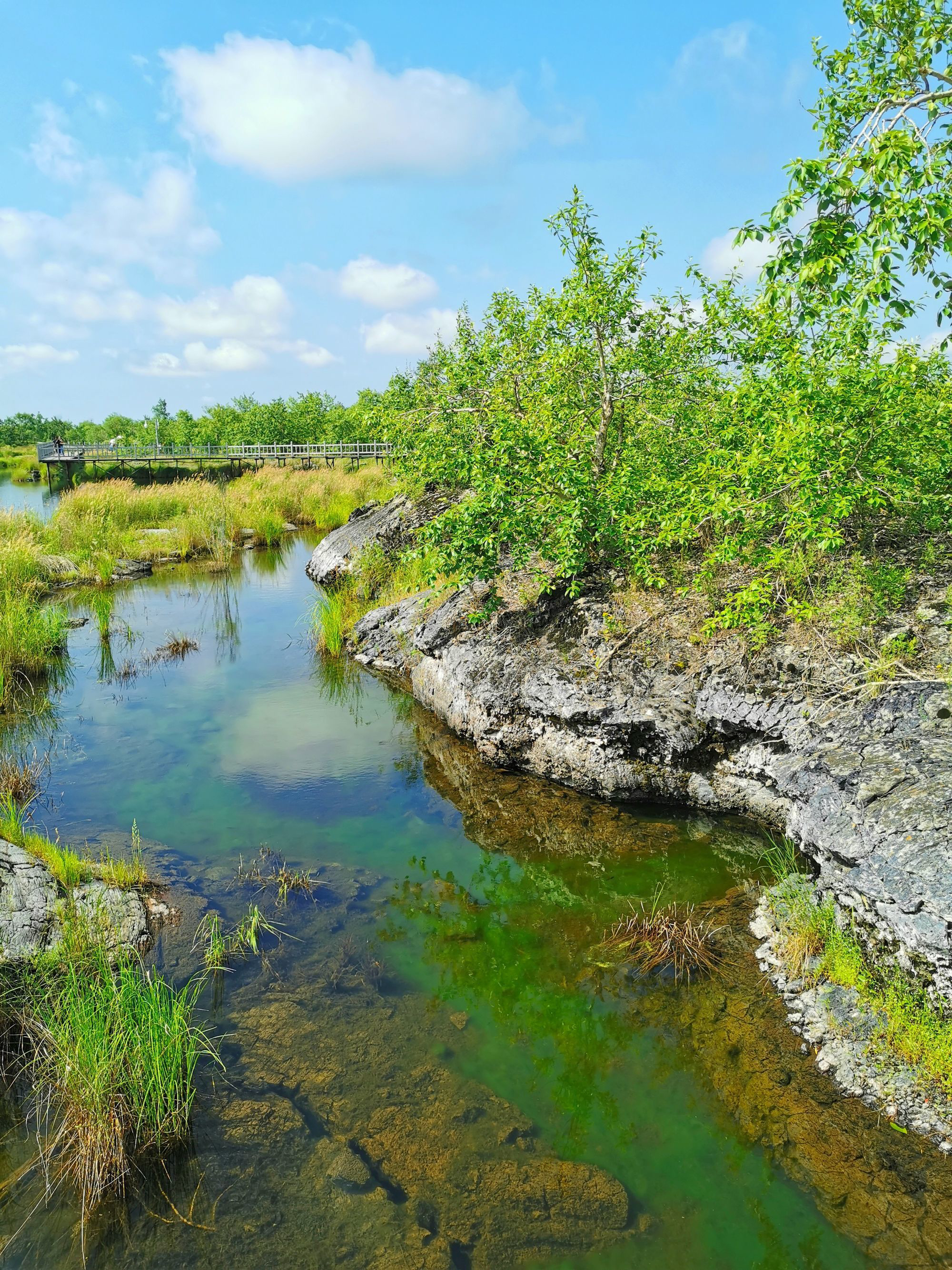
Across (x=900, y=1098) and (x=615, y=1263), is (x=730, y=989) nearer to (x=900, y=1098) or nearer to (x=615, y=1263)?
(x=900, y=1098)

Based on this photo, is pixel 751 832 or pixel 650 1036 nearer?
pixel 650 1036

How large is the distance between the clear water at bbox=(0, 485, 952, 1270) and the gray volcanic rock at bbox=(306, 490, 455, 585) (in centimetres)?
867

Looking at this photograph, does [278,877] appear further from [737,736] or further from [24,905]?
[737,736]

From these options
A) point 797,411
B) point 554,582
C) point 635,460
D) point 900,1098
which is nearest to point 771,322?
point 797,411

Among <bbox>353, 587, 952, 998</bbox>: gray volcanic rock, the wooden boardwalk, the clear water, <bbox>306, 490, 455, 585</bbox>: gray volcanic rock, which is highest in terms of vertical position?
the wooden boardwalk

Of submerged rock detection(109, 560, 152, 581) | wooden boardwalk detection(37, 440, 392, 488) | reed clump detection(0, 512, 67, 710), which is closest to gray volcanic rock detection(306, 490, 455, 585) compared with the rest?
submerged rock detection(109, 560, 152, 581)

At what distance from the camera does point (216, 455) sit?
160ft

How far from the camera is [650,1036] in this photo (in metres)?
4.95

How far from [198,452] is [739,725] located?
155 ft

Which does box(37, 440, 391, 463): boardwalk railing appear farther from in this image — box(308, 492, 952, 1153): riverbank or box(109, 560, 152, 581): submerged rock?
box(308, 492, 952, 1153): riverbank

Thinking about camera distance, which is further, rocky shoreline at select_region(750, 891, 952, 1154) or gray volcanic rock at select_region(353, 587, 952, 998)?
gray volcanic rock at select_region(353, 587, 952, 998)

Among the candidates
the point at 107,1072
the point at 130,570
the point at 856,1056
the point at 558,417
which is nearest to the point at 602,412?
the point at 558,417

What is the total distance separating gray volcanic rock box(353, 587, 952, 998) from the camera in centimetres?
497

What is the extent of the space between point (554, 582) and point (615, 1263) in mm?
7171
